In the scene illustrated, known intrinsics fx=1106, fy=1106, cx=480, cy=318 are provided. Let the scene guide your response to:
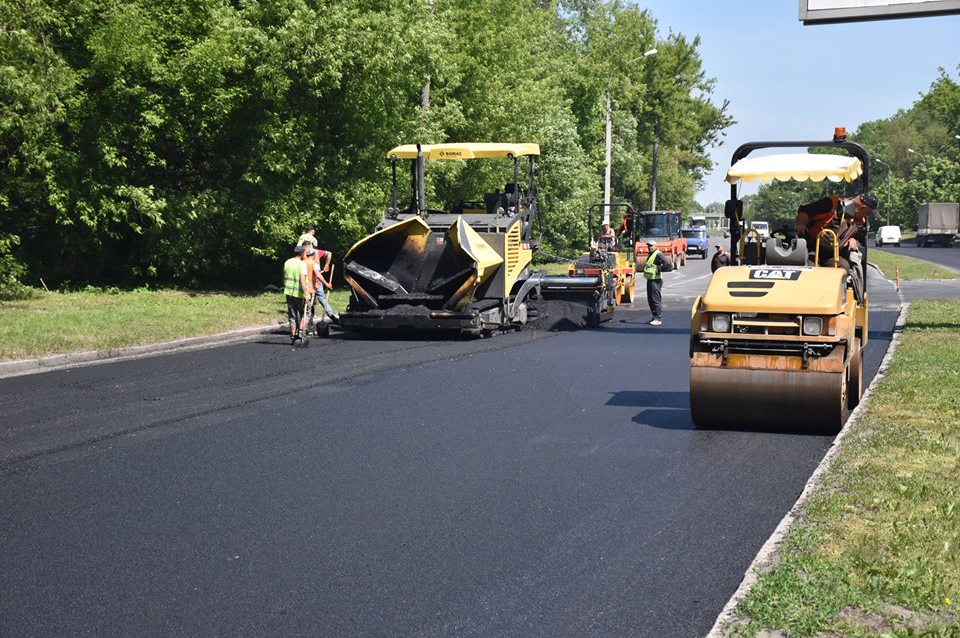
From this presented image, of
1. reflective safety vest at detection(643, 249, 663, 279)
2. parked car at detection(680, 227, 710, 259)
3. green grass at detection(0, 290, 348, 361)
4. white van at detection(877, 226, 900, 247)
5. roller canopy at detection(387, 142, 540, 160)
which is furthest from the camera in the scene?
white van at detection(877, 226, 900, 247)

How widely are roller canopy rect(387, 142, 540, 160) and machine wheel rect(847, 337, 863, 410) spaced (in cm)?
951

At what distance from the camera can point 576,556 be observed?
→ 614 cm

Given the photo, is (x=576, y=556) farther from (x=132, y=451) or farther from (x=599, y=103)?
(x=599, y=103)

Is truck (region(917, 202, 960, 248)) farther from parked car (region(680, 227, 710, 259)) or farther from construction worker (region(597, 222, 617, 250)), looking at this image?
construction worker (region(597, 222, 617, 250))

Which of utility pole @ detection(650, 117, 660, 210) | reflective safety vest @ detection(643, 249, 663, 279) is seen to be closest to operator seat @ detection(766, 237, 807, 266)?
reflective safety vest @ detection(643, 249, 663, 279)

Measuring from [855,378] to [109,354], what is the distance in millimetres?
9932

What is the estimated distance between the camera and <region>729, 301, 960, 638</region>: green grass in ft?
15.8

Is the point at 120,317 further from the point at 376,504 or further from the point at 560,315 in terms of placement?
the point at 376,504

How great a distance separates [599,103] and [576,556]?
5358cm

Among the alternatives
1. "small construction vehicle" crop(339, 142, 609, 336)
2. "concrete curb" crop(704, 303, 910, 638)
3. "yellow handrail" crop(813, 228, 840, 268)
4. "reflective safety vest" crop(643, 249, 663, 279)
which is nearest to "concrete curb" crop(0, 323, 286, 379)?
"small construction vehicle" crop(339, 142, 609, 336)

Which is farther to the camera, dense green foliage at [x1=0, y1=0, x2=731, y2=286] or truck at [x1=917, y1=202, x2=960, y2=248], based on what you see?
truck at [x1=917, y1=202, x2=960, y2=248]

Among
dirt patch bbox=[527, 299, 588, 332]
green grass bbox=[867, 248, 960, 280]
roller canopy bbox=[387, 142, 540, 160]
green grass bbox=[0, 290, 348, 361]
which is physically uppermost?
roller canopy bbox=[387, 142, 540, 160]

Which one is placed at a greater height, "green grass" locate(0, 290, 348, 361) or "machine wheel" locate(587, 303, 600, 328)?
"green grass" locate(0, 290, 348, 361)

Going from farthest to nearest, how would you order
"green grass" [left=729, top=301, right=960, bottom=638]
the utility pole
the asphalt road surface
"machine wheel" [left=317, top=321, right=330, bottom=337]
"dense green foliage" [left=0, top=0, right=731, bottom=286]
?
the utility pole < "dense green foliage" [left=0, top=0, right=731, bottom=286] < "machine wheel" [left=317, top=321, right=330, bottom=337] < the asphalt road surface < "green grass" [left=729, top=301, right=960, bottom=638]
